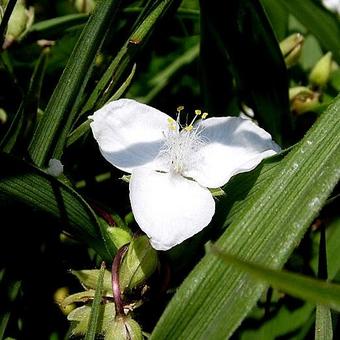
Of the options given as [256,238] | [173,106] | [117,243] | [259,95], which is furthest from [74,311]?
[173,106]

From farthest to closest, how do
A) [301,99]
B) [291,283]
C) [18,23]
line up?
Answer: 1. [301,99]
2. [18,23]
3. [291,283]

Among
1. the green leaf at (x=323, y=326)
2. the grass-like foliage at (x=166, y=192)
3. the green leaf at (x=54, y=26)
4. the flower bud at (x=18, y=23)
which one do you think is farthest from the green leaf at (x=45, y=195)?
the green leaf at (x=54, y=26)

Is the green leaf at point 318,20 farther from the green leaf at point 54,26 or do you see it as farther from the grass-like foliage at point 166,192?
the green leaf at point 54,26

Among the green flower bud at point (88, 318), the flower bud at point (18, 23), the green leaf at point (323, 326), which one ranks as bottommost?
the green flower bud at point (88, 318)

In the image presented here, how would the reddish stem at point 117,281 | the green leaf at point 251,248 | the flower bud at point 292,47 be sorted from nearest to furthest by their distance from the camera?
the green leaf at point 251,248 < the reddish stem at point 117,281 < the flower bud at point 292,47

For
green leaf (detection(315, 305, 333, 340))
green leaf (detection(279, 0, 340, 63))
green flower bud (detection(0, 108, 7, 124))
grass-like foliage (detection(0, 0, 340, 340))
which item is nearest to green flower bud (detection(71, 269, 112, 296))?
grass-like foliage (detection(0, 0, 340, 340))

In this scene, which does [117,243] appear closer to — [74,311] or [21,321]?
[74,311]

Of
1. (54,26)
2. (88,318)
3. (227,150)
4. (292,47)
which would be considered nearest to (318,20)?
(292,47)

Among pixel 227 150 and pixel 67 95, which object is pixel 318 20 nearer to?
pixel 227 150
